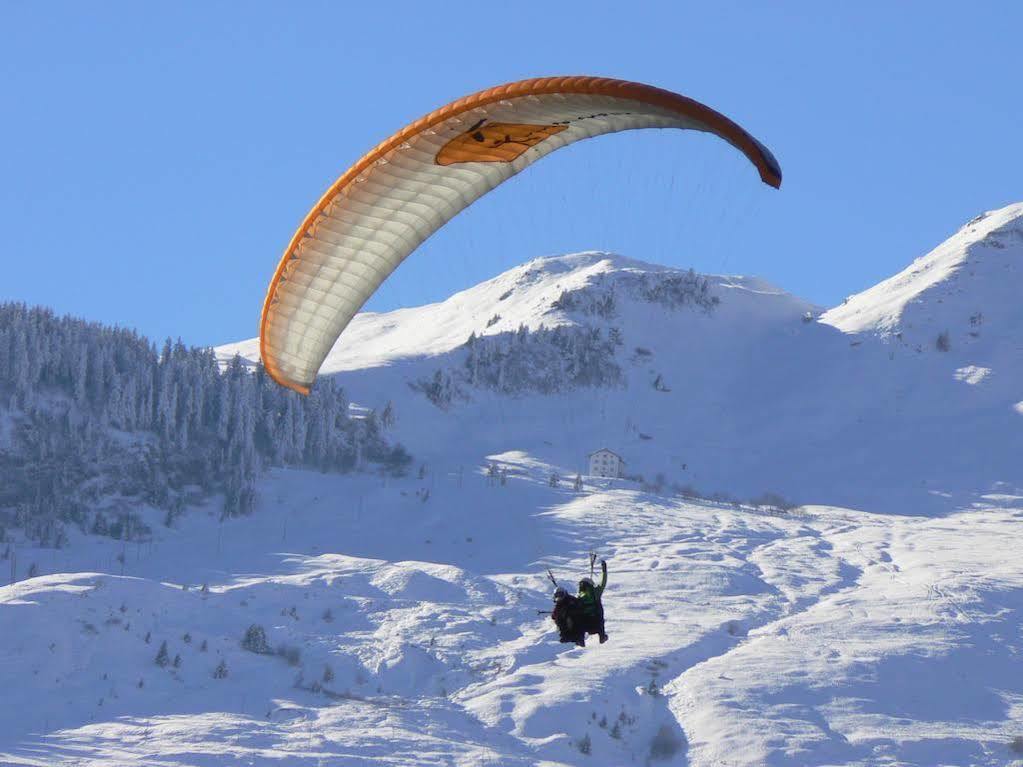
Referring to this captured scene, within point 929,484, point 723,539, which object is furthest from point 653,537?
point 929,484

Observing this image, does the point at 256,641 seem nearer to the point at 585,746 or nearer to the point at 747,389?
the point at 585,746

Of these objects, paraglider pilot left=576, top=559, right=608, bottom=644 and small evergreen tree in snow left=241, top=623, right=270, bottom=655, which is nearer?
paraglider pilot left=576, top=559, right=608, bottom=644

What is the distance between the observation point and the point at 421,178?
2373 cm

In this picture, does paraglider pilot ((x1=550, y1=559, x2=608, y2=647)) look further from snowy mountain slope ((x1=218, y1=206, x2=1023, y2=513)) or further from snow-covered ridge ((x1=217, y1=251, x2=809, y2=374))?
snow-covered ridge ((x1=217, y1=251, x2=809, y2=374))

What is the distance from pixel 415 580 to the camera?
51.4 meters

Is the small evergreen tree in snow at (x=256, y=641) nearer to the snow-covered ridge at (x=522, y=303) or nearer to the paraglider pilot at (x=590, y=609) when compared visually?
the paraglider pilot at (x=590, y=609)

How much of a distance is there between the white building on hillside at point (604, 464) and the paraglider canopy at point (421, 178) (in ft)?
164

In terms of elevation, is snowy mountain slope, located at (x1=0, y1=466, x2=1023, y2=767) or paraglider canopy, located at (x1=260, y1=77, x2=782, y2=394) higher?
paraglider canopy, located at (x1=260, y1=77, x2=782, y2=394)

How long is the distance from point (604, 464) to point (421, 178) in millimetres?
53067

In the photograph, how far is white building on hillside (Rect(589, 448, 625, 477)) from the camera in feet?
249

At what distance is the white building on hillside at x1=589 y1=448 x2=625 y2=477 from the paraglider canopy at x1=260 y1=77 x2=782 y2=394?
50129 mm

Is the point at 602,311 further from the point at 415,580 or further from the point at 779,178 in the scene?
the point at 779,178

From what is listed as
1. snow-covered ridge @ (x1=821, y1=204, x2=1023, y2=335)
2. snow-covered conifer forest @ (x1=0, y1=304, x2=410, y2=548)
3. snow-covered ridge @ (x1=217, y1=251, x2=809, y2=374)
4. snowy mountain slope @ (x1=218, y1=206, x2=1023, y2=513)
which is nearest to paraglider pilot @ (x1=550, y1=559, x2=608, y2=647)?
snow-covered conifer forest @ (x1=0, y1=304, x2=410, y2=548)

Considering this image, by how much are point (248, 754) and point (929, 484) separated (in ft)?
163
